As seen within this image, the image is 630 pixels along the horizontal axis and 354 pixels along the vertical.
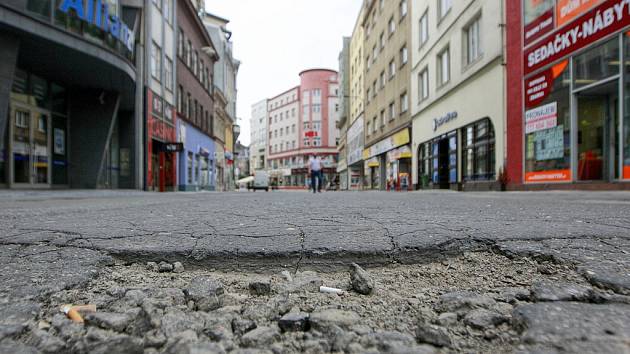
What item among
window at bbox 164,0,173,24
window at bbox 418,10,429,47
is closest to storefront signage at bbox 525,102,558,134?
window at bbox 418,10,429,47

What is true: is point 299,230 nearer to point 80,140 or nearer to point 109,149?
point 80,140

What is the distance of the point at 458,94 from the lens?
540 inches

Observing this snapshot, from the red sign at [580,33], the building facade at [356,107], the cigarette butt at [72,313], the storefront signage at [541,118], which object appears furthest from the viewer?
the building facade at [356,107]

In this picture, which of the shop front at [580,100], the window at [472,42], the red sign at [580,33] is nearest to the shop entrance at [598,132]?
the shop front at [580,100]

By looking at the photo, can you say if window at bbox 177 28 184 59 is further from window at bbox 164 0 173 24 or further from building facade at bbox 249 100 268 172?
building facade at bbox 249 100 268 172

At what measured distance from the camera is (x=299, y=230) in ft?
7.12

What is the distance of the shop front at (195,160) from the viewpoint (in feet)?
70.0

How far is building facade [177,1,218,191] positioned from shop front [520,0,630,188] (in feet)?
51.4

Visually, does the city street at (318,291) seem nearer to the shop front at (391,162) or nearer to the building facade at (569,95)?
the building facade at (569,95)

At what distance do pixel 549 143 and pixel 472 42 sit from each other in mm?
5903

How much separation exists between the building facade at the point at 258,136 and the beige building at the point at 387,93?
5057 centimetres

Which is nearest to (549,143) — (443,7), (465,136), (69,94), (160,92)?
→ (465,136)

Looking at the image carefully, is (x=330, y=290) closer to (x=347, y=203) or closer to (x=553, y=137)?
(x=347, y=203)

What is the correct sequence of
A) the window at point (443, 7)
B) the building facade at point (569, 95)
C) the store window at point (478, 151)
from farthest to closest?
the window at point (443, 7), the store window at point (478, 151), the building facade at point (569, 95)
